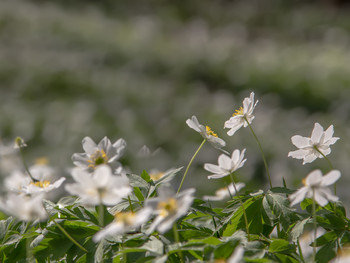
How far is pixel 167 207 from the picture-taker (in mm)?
859

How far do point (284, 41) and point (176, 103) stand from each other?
5662 millimetres

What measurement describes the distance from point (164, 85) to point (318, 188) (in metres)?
5.81

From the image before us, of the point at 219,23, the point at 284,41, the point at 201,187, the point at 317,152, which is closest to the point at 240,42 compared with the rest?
the point at 284,41

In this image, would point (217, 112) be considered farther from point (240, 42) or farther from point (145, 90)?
point (240, 42)

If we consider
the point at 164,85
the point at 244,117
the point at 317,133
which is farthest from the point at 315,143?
the point at 164,85

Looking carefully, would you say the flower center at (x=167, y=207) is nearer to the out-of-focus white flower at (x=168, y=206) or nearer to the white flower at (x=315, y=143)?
the out-of-focus white flower at (x=168, y=206)

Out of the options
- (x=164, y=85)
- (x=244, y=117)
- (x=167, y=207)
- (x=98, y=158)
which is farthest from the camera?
A: (x=164, y=85)

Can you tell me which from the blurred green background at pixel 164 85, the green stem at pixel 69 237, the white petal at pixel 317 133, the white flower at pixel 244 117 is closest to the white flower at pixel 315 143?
the white petal at pixel 317 133

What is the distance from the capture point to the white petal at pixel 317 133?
42.9 inches

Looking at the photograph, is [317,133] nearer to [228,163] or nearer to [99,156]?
[228,163]

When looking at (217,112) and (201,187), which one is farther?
(217,112)

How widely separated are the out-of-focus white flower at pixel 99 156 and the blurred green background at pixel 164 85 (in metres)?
1.41

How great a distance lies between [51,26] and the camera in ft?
30.1

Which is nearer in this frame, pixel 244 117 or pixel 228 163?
pixel 228 163
